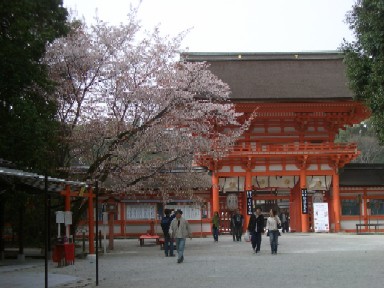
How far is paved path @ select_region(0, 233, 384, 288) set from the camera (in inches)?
481

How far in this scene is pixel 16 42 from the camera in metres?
14.4

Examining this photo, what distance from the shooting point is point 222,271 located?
47.5 feet

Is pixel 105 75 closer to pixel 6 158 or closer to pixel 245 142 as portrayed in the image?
pixel 6 158

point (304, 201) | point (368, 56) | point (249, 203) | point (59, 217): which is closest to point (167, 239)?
point (59, 217)

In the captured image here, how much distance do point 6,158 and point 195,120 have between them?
11.2 m

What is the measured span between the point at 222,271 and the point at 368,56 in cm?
939

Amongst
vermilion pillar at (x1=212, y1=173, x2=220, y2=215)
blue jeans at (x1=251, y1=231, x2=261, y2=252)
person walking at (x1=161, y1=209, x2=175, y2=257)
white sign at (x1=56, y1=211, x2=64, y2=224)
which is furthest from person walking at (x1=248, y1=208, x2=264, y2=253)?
vermilion pillar at (x1=212, y1=173, x2=220, y2=215)

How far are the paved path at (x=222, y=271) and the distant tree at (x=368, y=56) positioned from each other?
4.96m

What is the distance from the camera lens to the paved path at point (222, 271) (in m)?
12.2

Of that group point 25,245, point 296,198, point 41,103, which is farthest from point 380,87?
point 296,198

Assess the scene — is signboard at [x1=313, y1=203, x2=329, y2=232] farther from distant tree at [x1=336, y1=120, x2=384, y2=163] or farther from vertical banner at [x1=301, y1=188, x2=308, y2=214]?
distant tree at [x1=336, y1=120, x2=384, y2=163]

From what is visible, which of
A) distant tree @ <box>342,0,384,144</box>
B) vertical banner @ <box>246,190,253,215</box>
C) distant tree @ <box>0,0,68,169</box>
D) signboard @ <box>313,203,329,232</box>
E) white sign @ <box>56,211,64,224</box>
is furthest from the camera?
vertical banner @ <box>246,190,253,215</box>

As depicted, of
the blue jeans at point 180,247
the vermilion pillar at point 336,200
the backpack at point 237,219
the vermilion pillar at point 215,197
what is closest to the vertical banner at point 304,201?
the vermilion pillar at point 336,200

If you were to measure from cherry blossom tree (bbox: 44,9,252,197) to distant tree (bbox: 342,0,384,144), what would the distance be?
21.8ft
